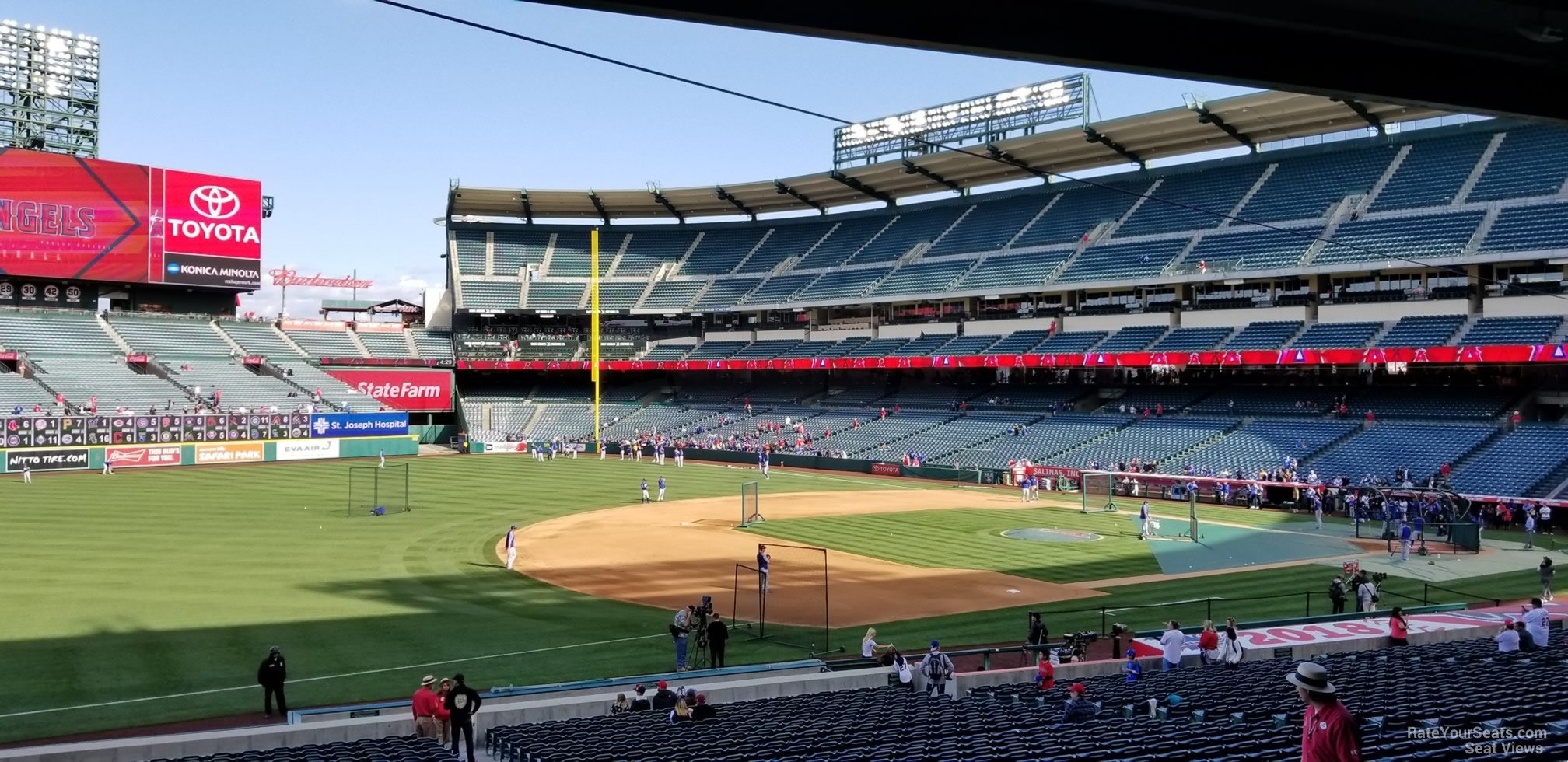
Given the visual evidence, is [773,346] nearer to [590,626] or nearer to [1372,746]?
[590,626]

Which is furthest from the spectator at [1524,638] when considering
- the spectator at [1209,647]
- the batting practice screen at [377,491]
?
the batting practice screen at [377,491]

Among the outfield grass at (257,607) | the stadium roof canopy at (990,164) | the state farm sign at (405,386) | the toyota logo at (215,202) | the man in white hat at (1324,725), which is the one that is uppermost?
the stadium roof canopy at (990,164)

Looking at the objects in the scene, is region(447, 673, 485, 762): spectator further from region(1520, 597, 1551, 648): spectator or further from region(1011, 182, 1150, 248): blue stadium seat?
region(1011, 182, 1150, 248): blue stadium seat

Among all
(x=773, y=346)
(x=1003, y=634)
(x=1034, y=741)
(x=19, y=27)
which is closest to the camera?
(x=1034, y=741)

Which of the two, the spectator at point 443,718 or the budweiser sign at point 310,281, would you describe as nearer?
the spectator at point 443,718

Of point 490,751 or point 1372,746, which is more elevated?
point 1372,746

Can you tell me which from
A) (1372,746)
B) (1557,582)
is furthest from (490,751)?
(1557,582)

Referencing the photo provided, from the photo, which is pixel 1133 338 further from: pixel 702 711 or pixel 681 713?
pixel 681 713

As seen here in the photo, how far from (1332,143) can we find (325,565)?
56938mm

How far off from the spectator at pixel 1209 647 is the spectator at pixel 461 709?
12.3 meters

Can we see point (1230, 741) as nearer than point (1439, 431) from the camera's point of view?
Yes

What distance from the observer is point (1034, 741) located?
10211mm

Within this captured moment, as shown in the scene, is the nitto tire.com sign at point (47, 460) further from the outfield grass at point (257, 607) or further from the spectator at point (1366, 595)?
the spectator at point (1366, 595)

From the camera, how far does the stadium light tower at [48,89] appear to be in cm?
6406
